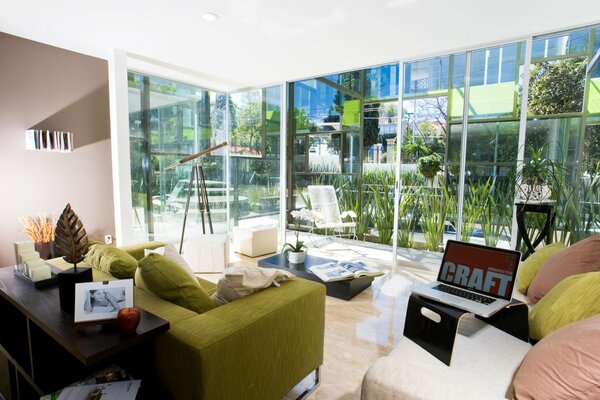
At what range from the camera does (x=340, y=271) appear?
127 inches

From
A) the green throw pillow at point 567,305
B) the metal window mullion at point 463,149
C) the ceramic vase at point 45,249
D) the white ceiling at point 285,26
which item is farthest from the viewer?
the metal window mullion at point 463,149

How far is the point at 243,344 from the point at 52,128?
3571mm

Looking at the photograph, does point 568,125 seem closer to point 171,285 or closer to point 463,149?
point 463,149

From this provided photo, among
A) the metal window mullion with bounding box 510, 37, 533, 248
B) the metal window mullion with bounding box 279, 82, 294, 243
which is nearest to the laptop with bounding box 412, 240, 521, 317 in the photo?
the metal window mullion with bounding box 510, 37, 533, 248

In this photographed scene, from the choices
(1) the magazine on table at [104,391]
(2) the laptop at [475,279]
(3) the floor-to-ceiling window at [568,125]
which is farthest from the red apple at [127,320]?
(3) the floor-to-ceiling window at [568,125]

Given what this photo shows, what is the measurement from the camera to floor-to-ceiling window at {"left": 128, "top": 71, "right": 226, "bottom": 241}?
14.7ft

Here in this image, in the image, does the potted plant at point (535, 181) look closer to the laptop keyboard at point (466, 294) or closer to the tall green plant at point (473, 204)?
the tall green plant at point (473, 204)

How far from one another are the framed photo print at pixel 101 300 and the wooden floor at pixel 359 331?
115 cm

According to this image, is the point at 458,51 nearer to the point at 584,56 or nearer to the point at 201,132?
the point at 584,56

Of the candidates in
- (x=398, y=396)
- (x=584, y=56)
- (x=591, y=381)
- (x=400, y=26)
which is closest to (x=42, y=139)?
(x=400, y=26)

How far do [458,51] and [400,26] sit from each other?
40.6 inches

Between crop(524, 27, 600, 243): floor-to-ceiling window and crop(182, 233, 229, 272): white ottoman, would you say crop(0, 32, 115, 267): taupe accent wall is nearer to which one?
crop(182, 233, 229, 272): white ottoman

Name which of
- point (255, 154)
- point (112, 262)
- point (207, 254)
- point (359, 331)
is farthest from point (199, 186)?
point (359, 331)

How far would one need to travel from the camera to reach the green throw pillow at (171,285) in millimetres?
1600
